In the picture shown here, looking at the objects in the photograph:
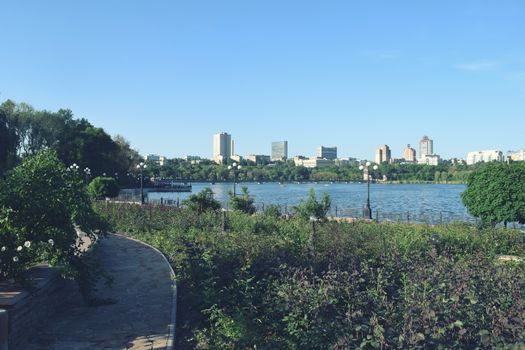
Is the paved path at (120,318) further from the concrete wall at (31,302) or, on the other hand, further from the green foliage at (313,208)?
the green foliage at (313,208)

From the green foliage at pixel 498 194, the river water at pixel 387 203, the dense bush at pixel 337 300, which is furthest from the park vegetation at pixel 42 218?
the green foliage at pixel 498 194

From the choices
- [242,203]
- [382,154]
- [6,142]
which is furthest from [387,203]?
[382,154]

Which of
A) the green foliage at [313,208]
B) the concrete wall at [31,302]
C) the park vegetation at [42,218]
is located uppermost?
the park vegetation at [42,218]

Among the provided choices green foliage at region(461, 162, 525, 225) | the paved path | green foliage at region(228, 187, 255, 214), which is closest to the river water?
green foliage at region(461, 162, 525, 225)

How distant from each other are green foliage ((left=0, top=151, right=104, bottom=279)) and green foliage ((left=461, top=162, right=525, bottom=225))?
15.7 metres

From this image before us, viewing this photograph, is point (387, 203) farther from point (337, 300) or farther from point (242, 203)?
point (337, 300)

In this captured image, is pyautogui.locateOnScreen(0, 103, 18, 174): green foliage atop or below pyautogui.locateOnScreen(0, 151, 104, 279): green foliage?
atop

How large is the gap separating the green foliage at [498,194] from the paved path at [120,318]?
1415 centimetres

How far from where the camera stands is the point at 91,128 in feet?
230

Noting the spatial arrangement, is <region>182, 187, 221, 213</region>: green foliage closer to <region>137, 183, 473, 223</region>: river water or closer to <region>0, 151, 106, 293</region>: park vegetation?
<region>137, 183, 473, 223</region>: river water

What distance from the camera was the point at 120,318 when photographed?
6.86 meters

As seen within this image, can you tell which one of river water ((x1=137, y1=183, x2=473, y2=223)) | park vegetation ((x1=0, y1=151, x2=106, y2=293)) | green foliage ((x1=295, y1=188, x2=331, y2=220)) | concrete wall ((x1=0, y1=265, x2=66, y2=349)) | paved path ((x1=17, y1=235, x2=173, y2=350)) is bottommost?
river water ((x1=137, y1=183, x2=473, y2=223))

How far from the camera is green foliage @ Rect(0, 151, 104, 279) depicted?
21.6 feet

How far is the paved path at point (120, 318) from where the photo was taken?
5887 mm
